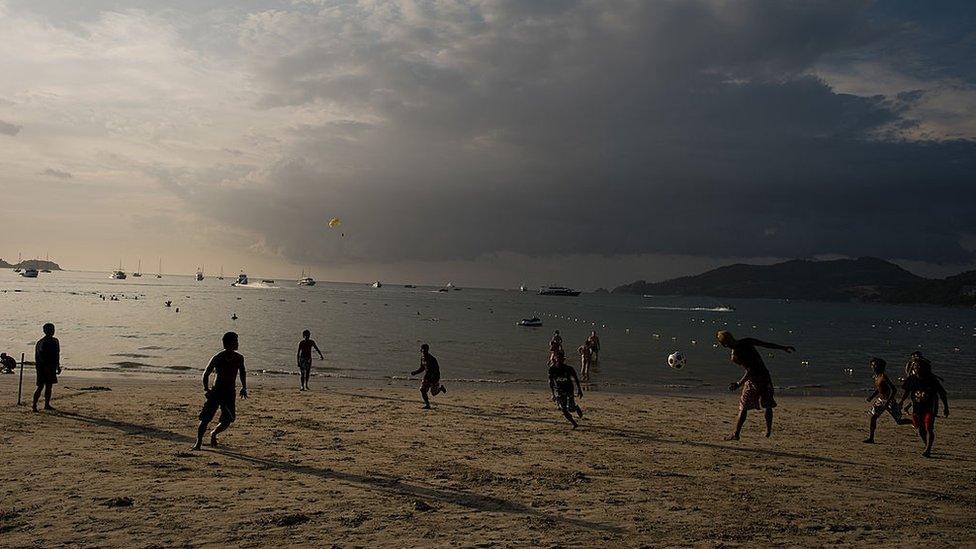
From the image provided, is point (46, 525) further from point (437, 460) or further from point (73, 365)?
point (73, 365)

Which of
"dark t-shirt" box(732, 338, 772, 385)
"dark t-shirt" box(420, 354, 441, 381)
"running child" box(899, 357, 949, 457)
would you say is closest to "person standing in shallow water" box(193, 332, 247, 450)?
"dark t-shirt" box(420, 354, 441, 381)

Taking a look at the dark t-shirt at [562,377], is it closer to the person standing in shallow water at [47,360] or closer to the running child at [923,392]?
the running child at [923,392]

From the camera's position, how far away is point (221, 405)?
1094cm

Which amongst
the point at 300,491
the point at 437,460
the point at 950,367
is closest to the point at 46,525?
the point at 300,491

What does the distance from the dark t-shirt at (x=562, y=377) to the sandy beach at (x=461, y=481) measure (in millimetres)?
1053

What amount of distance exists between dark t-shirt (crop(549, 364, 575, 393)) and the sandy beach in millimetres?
1053

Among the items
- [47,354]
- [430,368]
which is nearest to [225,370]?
[47,354]

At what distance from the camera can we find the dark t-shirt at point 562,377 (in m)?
13.9

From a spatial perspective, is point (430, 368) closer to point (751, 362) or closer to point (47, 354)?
point (751, 362)

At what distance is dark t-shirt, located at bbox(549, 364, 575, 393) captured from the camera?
13922 millimetres

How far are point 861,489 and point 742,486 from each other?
6.32 feet

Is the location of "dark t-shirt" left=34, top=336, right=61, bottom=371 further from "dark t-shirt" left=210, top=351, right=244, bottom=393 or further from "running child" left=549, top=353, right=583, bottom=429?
"running child" left=549, top=353, right=583, bottom=429

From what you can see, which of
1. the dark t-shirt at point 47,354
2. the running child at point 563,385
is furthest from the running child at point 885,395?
the dark t-shirt at point 47,354

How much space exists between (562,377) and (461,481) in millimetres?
5001
